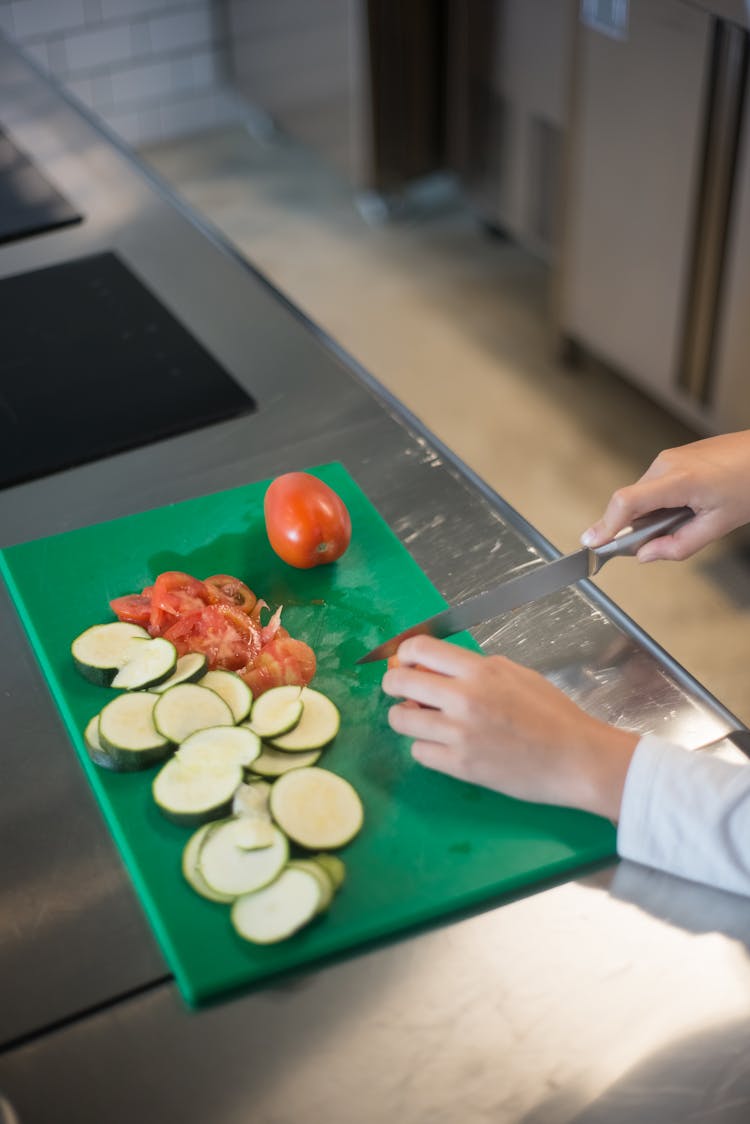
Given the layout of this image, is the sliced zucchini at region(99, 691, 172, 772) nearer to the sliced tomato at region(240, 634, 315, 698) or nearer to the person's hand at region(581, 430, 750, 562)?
the sliced tomato at region(240, 634, 315, 698)

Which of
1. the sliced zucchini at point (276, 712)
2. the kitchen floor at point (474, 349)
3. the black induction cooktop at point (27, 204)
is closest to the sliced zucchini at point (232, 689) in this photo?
the sliced zucchini at point (276, 712)

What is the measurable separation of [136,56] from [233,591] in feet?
11.1

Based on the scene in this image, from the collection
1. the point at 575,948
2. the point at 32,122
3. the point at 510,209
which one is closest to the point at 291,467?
the point at 575,948

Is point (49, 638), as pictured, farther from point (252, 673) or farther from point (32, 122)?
point (32, 122)

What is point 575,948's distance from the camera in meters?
0.90

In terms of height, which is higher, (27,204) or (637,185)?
(27,204)

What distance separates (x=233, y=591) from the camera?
3.91 ft

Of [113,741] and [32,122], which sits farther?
[32,122]

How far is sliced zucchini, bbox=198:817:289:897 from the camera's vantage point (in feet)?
2.96

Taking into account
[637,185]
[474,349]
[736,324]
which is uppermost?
[637,185]

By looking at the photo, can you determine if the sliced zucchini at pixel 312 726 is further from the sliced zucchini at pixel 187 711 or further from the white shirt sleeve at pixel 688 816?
the white shirt sleeve at pixel 688 816

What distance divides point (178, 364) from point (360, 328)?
1820 millimetres

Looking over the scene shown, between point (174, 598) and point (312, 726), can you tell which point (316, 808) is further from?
point (174, 598)

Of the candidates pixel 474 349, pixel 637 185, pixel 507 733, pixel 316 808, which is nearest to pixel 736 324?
pixel 637 185
